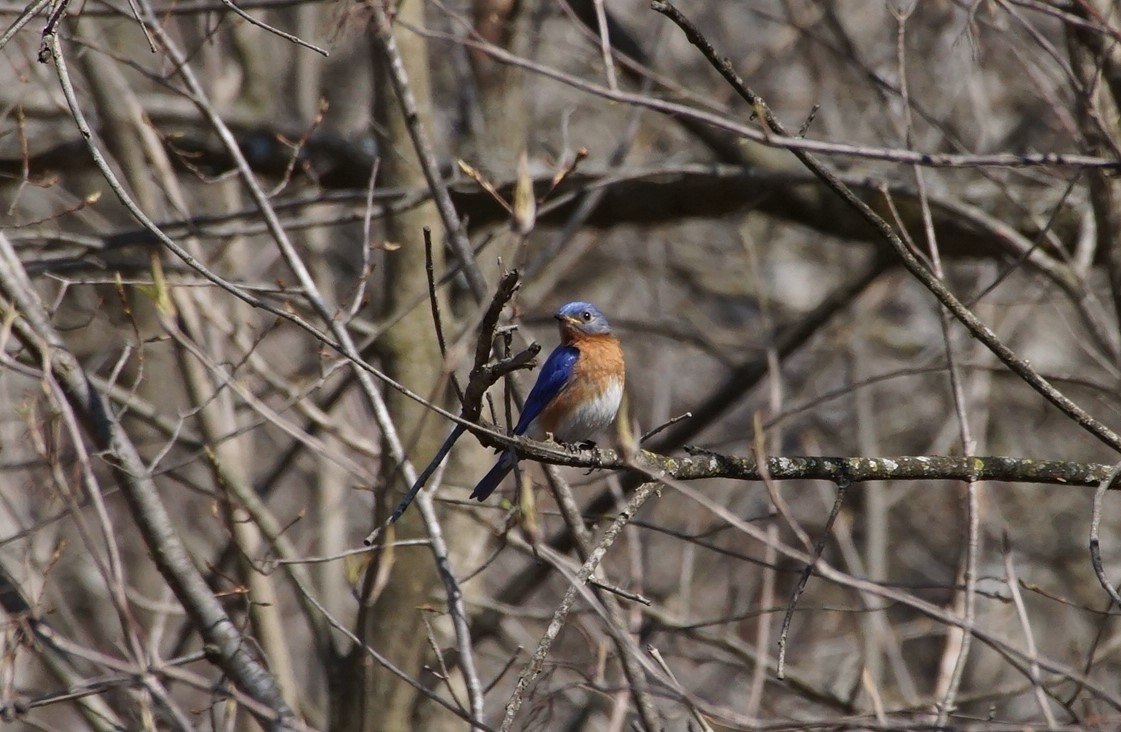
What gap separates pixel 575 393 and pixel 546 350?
300 inches

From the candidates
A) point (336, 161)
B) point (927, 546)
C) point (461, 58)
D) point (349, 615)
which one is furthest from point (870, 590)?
point (927, 546)

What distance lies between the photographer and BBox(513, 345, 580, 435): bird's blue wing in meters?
5.51

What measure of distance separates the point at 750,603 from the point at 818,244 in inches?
153

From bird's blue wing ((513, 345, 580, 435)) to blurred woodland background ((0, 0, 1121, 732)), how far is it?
0.33 meters

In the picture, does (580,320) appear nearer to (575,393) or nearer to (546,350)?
(575,393)

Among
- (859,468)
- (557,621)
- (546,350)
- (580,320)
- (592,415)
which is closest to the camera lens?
(557,621)

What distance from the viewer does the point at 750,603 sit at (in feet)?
36.9

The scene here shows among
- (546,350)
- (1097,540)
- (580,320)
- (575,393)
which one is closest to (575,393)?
(575,393)

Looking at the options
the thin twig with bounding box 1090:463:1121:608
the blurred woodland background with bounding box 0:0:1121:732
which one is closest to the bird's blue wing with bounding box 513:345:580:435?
the blurred woodland background with bounding box 0:0:1121:732

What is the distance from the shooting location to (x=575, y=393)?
548 cm

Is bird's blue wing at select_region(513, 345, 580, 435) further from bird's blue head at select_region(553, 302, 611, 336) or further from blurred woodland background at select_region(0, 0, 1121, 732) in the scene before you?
blurred woodland background at select_region(0, 0, 1121, 732)

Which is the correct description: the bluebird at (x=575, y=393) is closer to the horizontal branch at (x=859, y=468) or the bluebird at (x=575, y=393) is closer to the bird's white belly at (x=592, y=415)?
the bird's white belly at (x=592, y=415)

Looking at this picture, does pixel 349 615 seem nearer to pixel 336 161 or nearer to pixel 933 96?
pixel 336 161

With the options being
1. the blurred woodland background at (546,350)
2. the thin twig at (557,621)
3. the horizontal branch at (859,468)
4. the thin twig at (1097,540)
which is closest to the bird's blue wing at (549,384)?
the blurred woodland background at (546,350)
